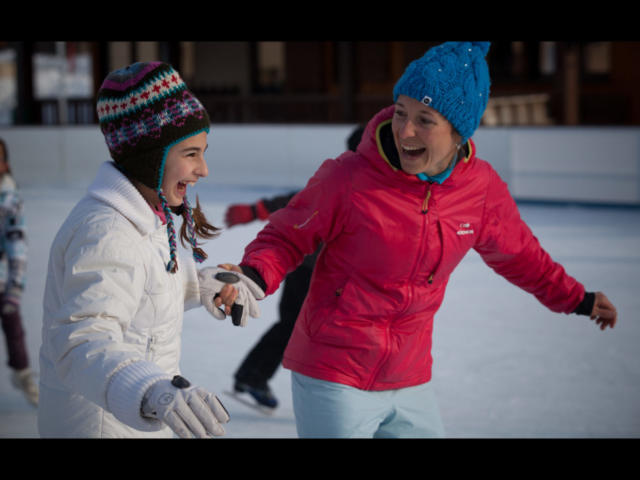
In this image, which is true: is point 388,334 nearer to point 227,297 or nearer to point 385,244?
point 385,244

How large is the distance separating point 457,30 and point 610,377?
2601 mm

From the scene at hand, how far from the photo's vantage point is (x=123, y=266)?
1.51 m

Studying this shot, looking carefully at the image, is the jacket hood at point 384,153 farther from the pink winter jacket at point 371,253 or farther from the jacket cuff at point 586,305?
the jacket cuff at point 586,305

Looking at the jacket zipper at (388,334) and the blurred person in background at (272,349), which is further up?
the jacket zipper at (388,334)

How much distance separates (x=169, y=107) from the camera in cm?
161

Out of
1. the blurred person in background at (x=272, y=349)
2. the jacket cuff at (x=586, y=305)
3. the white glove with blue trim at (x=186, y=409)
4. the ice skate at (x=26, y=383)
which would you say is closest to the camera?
the white glove with blue trim at (x=186, y=409)

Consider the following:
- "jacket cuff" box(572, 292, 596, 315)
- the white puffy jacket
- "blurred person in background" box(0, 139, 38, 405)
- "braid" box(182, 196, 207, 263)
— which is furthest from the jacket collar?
"blurred person in background" box(0, 139, 38, 405)

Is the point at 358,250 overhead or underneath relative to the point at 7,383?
overhead

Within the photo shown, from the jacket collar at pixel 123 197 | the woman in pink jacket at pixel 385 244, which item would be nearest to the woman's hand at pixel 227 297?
the woman in pink jacket at pixel 385 244

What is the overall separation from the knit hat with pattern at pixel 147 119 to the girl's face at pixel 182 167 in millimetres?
13

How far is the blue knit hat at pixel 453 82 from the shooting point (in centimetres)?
192
